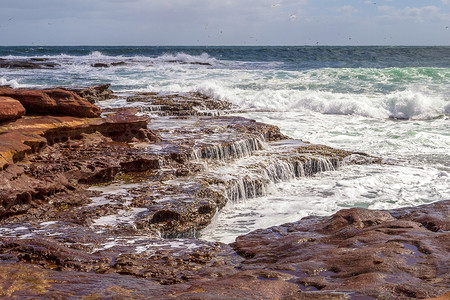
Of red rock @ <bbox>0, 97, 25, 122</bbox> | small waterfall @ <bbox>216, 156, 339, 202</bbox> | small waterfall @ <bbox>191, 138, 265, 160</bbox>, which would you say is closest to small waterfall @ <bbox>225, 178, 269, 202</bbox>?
small waterfall @ <bbox>216, 156, 339, 202</bbox>

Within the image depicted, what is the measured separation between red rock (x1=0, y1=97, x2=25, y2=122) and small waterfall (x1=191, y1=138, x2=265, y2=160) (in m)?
3.02

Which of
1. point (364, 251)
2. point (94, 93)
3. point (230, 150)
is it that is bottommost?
point (230, 150)

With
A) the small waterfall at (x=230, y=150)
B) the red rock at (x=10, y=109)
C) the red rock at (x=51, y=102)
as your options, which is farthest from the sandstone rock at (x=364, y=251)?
the red rock at (x=51, y=102)

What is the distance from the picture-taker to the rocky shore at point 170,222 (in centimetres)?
366

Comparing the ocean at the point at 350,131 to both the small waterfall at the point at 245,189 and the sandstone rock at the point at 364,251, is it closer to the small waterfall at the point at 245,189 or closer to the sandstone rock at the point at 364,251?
the small waterfall at the point at 245,189

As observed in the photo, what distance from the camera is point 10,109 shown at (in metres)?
8.34

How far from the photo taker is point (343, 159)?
10289 millimetres

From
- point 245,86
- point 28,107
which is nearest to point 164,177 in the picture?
point 28,107

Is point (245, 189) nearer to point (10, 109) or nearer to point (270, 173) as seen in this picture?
point (270, 173)

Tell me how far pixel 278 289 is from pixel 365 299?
2.06 feet

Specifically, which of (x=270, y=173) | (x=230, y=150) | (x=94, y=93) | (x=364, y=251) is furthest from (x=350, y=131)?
(x=364, y=251)

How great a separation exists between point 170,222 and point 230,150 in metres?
3.62

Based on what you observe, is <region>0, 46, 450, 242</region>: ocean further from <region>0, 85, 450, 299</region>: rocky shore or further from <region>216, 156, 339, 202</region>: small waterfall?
<region>0, 85, 450, 299</region>: rocky shore

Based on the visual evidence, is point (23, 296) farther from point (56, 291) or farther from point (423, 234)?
point (423, 234)
